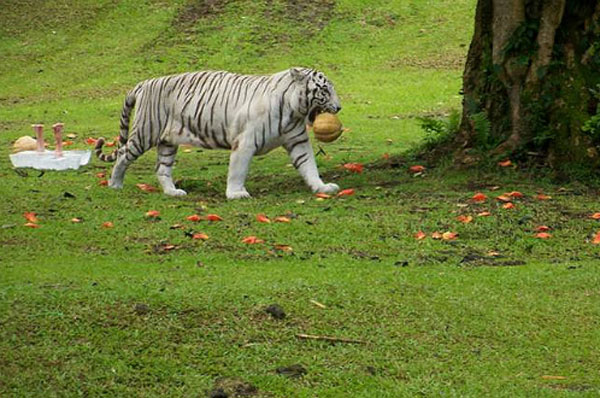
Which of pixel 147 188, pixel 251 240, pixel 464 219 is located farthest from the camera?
pixel 147 188

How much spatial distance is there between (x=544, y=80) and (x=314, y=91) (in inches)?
89.6

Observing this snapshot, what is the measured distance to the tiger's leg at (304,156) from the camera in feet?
38.0

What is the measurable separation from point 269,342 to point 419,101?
1322 cm

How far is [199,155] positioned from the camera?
15398mm

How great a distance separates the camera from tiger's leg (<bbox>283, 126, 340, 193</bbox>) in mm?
11570

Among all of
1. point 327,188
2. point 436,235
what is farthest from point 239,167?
point 436,235

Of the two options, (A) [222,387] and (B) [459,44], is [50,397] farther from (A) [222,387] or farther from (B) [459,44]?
(B) [459,44]

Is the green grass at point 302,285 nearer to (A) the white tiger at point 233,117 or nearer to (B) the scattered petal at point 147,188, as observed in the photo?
(B) the scattered petal at point 147,188

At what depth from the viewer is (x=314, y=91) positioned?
36.9ft

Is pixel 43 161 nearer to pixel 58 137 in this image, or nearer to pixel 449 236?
pixel 58 137

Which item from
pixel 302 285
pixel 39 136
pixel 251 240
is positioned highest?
pixel 302 285

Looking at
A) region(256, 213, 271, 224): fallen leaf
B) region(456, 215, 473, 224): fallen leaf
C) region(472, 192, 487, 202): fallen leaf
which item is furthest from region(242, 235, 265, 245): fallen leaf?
region(472, 192, 487, 202): fallen leaf

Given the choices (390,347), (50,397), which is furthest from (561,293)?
(50,397)

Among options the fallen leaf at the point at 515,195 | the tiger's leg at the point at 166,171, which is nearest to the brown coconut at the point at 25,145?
the tiger's leg at the point at 166,171
